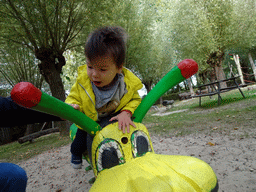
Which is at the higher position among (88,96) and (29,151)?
(88,96)

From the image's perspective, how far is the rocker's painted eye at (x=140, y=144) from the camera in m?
1.17

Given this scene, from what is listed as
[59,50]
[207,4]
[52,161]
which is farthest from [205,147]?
[207,4]

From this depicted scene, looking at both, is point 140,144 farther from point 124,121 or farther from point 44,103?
point 44,103

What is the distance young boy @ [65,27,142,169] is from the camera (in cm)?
124

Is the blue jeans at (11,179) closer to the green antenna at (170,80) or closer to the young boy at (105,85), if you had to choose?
the young boy at (105,85)

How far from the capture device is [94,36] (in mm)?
1294

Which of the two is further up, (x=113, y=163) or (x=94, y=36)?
(x=94, y=36)

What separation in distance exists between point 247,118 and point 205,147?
2.13 meters

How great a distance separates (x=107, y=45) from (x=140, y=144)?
773mm

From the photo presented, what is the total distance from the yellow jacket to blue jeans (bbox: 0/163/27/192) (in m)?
0.56

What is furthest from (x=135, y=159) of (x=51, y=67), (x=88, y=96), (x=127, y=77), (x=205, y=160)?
(x=51, y=67)

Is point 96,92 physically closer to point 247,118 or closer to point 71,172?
point 71,172

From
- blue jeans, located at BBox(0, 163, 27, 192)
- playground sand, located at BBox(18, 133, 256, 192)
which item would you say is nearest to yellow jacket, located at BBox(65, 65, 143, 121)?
blue jeans, located at BBox(0, 163, 27, 192)

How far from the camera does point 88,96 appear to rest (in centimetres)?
134
